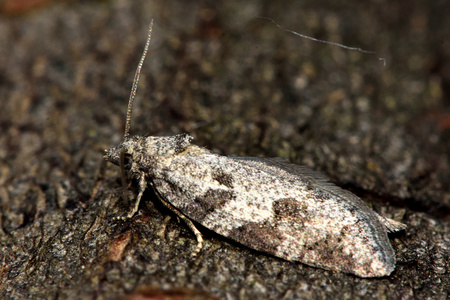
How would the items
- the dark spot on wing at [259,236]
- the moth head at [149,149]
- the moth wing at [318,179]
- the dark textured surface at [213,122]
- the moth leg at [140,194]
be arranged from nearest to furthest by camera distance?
the dark textured surface at [213,122] < the dark spot on wing at [259,236] < the moth wing at [318,179] < the moth leg at [140,194] < the moth head at [149,149]

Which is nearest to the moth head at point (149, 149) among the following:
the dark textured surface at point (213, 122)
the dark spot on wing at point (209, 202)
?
the dark textured surface at point (213, 122)

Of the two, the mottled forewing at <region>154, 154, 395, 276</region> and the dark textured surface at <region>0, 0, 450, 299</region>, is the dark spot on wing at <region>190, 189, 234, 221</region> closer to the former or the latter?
the mottled forewing at <region>154, 154, 395, 276</region>

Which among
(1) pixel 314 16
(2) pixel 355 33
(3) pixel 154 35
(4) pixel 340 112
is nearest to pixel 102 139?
(3) pixel 154 35

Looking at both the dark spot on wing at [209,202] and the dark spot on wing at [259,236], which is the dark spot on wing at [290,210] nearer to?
the dark spot on wing at [259,236]

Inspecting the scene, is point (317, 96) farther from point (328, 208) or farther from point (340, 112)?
point (328, 208)

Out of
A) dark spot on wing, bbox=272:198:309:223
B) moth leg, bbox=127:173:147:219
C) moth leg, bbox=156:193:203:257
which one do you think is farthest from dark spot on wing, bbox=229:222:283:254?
moth leg, bbox=127:173:147:219
